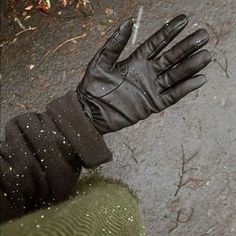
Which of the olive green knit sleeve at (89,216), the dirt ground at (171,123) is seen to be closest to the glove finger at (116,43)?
the olive green knit sleeve at (89,216)

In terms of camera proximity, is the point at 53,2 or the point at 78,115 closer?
the point at 78,115

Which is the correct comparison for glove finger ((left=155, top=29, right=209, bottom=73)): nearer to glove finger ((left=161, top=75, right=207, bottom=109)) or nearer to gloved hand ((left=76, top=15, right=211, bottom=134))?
gloved hand ((left=76, top=15, right=211, bottom=134))

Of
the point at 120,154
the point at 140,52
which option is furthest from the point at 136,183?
the point at 140,52

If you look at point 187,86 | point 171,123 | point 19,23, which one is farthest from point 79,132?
point 19,23

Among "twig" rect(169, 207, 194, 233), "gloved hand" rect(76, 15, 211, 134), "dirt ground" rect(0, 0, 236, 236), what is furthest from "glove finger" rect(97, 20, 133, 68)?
"twig" rect(169, 207, 194, 233)

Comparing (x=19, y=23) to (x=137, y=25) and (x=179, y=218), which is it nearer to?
(x=137, y=25)

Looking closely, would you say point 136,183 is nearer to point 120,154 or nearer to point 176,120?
point 120,154
